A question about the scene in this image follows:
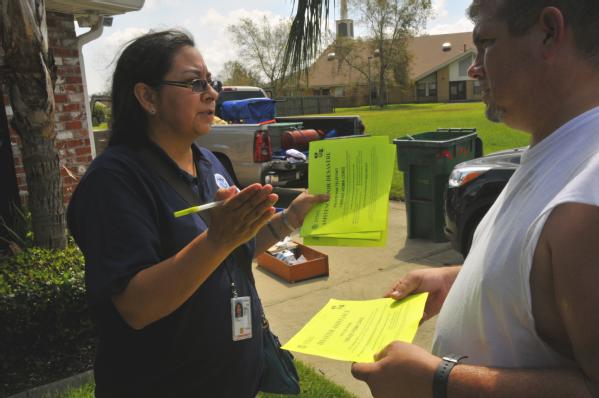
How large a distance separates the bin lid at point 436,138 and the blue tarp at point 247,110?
18.8ft

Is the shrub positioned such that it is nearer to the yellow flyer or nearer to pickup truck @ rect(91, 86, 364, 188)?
the yellow flyer

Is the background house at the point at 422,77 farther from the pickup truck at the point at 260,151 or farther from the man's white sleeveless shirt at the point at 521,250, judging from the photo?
the man's white sleeveless shirt at the point at 521,250

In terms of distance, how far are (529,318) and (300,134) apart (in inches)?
338

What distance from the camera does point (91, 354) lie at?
348 cm


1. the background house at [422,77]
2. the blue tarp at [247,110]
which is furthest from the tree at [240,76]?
the blue tarp at [247,110]

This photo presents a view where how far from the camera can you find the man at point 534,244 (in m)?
0.85

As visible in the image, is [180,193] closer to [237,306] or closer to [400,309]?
[237,306]

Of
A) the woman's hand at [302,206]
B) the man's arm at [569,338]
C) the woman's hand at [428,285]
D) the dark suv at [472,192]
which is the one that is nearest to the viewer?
the man's arm at [569,338]

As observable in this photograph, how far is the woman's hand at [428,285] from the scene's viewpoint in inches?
59.7

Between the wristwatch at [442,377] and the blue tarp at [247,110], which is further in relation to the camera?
the blue tarp at [247,110]

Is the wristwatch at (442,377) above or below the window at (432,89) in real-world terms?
below

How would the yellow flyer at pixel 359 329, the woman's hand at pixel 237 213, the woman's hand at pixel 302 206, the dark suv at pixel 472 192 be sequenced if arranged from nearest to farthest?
1. the yellow flyer at pixel 359 329
2. the woman's hand at pixel 237 213
3. the woman's hand at pixel 302 206
4. the dark suv at pixel 472 192

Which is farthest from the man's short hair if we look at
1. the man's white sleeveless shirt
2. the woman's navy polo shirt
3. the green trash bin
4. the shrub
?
the green trash bin

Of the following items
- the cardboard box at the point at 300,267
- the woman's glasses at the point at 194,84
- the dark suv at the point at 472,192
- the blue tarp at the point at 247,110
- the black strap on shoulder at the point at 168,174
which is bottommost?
the cardboard box at the point at 300,267
